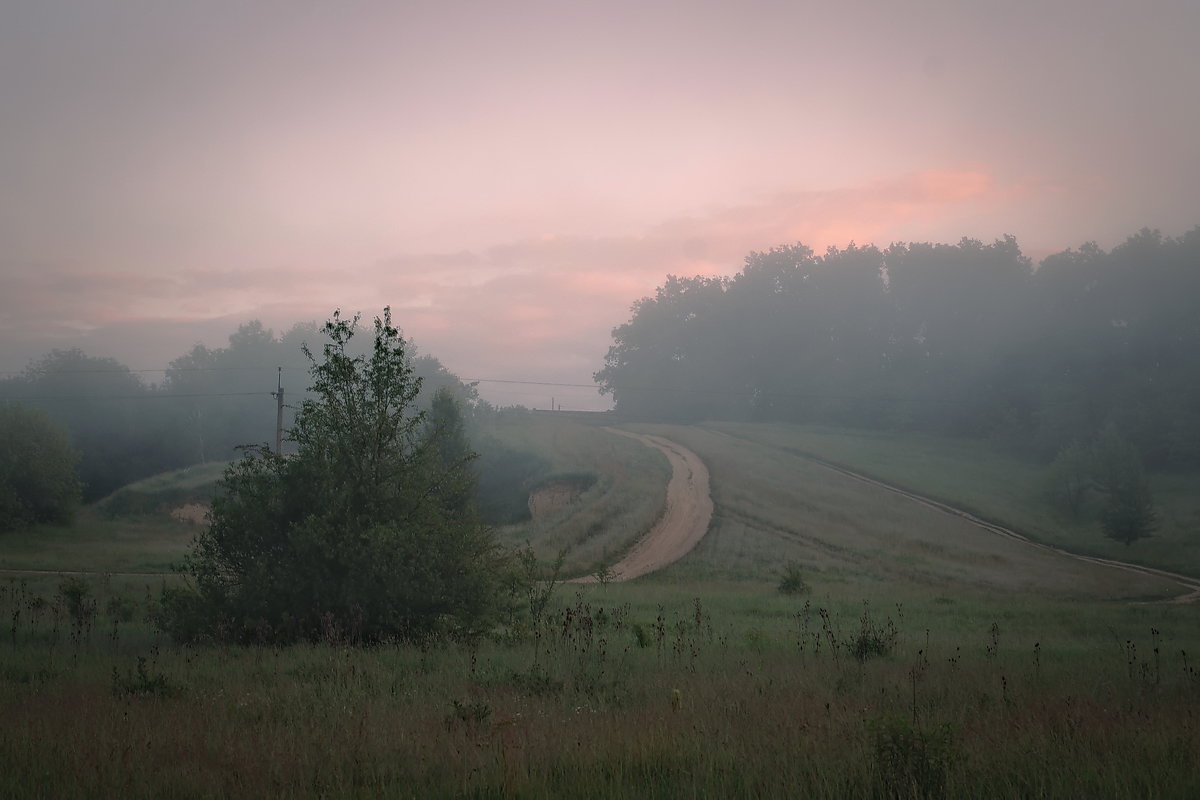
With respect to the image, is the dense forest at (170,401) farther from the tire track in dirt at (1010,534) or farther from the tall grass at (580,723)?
the tall grass at (580,723)

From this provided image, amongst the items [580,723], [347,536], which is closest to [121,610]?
[347,536]

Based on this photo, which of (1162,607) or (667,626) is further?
(1162,607)

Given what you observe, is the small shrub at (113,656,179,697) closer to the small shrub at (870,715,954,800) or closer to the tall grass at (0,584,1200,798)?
Answer: the tall grass at (0,584,1200,798)

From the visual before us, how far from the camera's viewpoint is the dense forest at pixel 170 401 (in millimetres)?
85938

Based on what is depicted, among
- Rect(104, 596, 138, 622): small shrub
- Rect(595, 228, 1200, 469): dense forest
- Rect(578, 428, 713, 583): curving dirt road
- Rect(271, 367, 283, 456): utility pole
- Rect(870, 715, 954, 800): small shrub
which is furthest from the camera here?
Rect(595, 228, 1200, 469): dense forest

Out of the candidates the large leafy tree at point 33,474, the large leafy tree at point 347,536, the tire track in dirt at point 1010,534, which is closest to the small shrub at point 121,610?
the large leafy tree at point 347,536

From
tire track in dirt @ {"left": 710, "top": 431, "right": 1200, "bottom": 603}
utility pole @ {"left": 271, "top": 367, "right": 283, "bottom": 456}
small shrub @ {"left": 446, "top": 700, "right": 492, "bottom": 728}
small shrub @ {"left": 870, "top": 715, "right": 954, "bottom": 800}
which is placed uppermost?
utility pole @ {"left": 271, "top": 367, "right": 283, "bottom": 456}

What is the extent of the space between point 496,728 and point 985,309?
333 feet

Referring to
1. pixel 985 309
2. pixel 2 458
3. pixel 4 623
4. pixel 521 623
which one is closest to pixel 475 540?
pixel 521 623

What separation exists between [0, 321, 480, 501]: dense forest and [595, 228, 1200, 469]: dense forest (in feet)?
118

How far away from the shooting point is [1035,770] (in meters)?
5.22

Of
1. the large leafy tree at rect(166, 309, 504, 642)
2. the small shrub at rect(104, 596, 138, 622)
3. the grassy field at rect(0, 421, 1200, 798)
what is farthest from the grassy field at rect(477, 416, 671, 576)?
the grassy field at rect(0, 421, 1200, 798)

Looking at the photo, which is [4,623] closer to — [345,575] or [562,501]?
[345,575]

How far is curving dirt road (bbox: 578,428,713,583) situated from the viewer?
35938 millimetres
